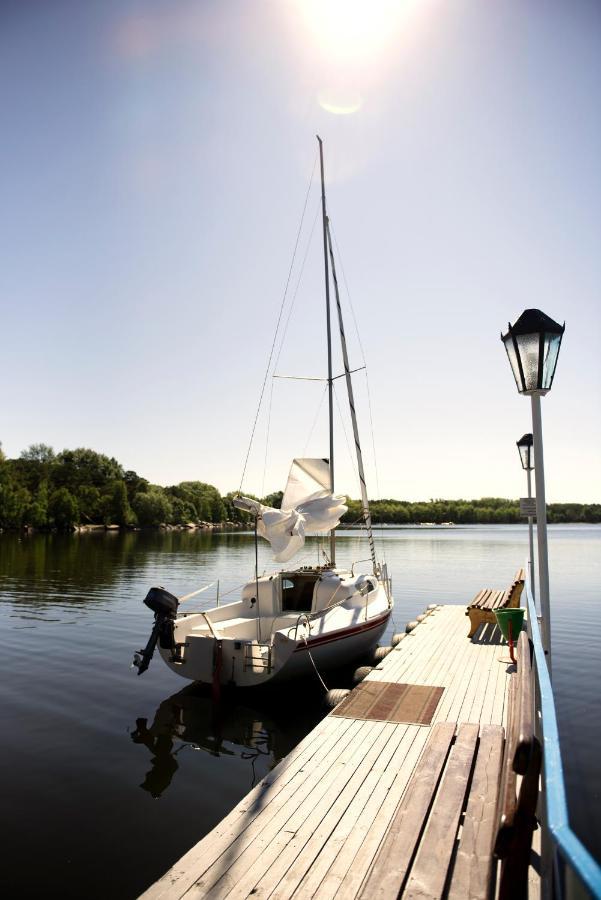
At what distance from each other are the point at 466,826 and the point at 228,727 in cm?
697

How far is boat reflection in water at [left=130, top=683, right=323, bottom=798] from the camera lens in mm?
9000

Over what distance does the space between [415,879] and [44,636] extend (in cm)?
1512

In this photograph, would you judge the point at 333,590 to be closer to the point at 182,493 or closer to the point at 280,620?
the point at 280,620

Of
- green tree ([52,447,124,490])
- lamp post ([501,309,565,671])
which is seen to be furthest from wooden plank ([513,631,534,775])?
green tree ([52,447,124,490])

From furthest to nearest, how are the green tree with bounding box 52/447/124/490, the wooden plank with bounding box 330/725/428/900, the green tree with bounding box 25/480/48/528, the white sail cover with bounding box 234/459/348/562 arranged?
the green tree with bounding box 52/447/124/490 < the green tree with bounding box 25/480/48/528 < the white sail cover with bounding box 234/459/348/562 < the wooden plank with bounding box 330/725/428/900

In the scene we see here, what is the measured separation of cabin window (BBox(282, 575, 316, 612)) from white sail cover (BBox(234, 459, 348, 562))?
2.51 ft

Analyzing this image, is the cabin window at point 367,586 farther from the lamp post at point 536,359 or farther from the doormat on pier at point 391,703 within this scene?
the lamp post at point 536,359

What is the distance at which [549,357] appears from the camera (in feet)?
17.0

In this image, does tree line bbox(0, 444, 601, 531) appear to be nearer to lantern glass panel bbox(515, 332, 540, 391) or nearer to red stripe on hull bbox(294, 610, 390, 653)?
red stripe on hull bbox(294, 610, 390, 653)

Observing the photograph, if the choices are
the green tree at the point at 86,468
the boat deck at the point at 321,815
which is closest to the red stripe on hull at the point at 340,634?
the boat deck at the point at 321,815

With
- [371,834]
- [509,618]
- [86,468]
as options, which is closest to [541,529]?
[371,834]

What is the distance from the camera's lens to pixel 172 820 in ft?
22.7

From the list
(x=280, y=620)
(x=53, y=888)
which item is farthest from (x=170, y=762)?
(x=280, y=620)

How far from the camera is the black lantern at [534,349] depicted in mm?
5113
